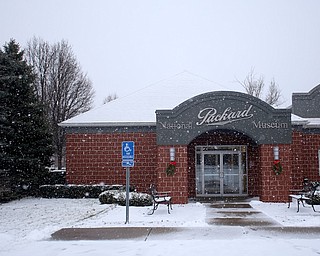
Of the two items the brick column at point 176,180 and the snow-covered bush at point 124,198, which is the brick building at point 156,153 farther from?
the snow-covered bush at point 124,198

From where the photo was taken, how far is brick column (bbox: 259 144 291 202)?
59.1 feet

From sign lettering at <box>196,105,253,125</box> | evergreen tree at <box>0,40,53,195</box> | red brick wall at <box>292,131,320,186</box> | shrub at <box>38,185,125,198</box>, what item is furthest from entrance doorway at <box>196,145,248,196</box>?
evergreen tree at <box>0,40,53,195</box>

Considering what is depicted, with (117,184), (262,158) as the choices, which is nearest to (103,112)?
(117,184)

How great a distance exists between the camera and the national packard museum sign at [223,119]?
18125 millimetres

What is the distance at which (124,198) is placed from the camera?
17109 millimetres

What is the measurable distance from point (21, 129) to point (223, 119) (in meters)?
11.3

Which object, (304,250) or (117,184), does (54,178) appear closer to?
(117,184)

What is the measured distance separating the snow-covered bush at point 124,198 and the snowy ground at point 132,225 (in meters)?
0.48

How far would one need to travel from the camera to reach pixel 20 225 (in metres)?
12.7

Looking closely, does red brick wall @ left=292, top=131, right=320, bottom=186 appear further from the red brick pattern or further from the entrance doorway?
the entrance doorway

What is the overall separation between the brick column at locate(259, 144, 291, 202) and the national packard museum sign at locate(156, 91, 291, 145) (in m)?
0.49

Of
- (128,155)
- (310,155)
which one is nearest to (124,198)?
(128,155)

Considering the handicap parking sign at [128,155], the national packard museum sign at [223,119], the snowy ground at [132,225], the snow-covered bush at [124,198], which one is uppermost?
the national packard museum sign at [223,119]

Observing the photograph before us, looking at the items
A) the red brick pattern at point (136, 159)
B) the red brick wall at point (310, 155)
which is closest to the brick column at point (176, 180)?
the red brick pattern at point (136, 159)
